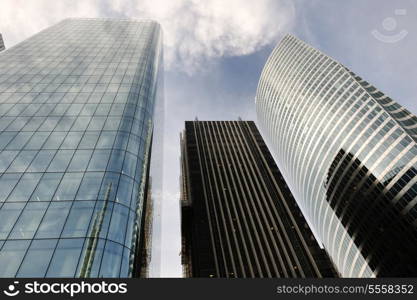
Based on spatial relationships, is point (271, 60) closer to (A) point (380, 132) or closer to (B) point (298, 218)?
(A) point (380, 132)

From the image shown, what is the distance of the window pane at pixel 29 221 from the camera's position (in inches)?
822

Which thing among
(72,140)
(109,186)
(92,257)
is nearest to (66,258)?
(92,257)

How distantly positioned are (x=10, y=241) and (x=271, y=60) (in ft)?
486

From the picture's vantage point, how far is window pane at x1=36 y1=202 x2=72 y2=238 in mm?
21062

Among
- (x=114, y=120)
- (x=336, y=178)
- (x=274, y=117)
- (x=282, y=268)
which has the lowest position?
(x=114, y=120)

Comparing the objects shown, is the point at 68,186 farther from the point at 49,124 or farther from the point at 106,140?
the point at 49,124

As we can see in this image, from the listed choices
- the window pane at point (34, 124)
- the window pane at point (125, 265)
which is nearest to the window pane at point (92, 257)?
the window pane at point (125, 265)

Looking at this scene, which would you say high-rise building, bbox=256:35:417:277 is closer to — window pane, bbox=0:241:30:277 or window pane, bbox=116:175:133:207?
window pane, bbox=116:175:133:207

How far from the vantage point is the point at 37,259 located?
63.6ft

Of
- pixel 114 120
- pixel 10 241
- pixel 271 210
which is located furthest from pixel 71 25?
pixel 271 210

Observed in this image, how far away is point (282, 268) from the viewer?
244ft

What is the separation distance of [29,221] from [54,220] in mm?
1842

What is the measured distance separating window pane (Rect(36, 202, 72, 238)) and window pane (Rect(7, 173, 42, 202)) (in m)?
2.70

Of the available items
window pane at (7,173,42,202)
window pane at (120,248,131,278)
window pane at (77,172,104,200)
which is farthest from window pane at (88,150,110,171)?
window pane at (120,248,131,278)
